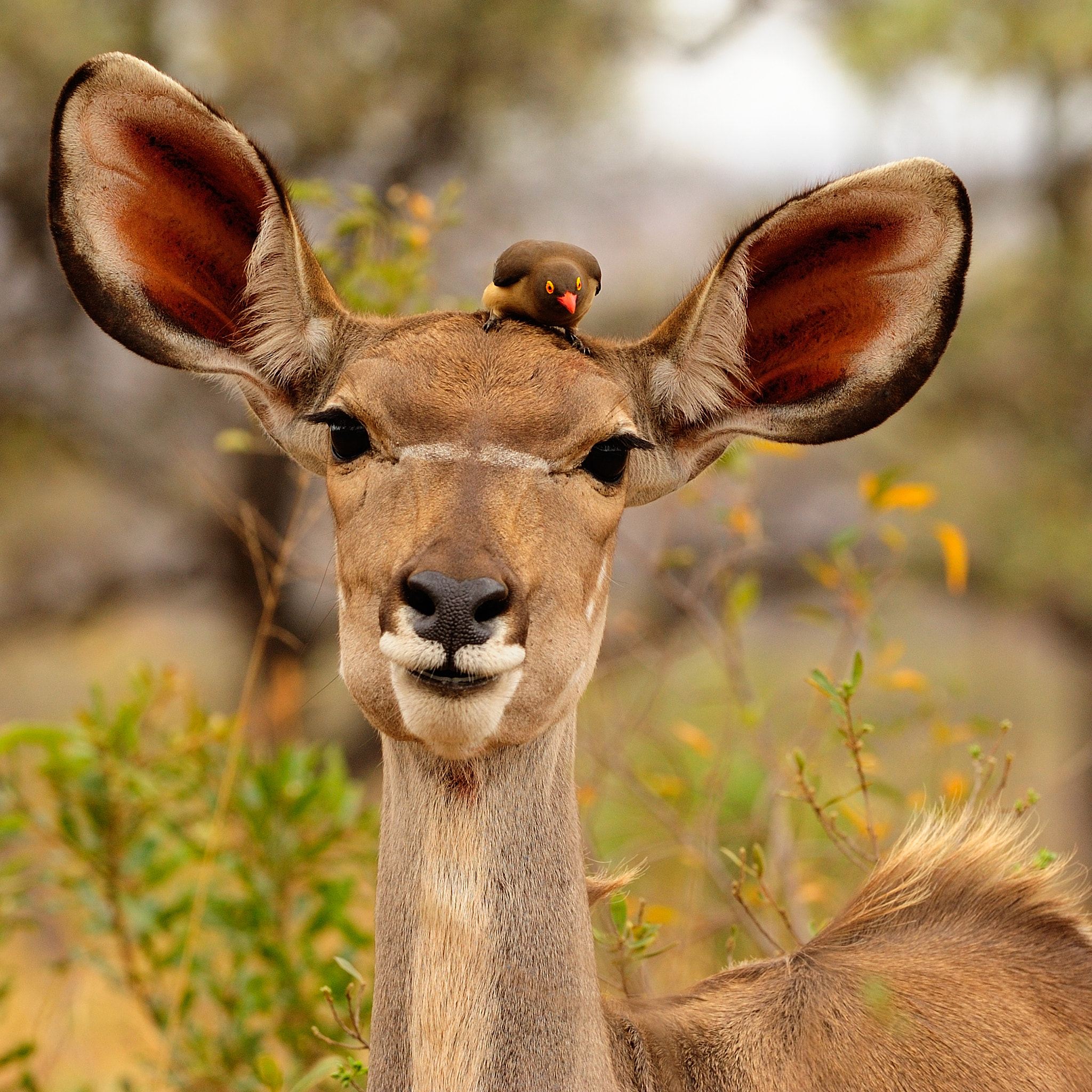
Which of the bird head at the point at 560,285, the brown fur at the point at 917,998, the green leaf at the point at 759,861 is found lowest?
the brown fur at the point at 917,998

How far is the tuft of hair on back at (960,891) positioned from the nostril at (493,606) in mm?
1496

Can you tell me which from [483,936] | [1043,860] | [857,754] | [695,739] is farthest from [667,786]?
[483,936]

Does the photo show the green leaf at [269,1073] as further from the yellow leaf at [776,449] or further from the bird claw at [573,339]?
the yellow leaf at [776,449]

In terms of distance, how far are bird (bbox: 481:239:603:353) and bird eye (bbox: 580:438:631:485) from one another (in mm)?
298

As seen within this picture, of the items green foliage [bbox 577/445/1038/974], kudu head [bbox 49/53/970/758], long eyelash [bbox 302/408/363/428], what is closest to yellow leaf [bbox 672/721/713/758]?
green foliage [bbox 577/445/1038/974]

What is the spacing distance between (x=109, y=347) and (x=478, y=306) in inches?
322

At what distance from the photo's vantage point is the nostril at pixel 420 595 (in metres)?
2.53

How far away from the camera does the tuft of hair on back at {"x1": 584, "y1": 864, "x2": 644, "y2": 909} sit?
3.21 metres

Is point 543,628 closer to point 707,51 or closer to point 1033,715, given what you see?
point 707,51

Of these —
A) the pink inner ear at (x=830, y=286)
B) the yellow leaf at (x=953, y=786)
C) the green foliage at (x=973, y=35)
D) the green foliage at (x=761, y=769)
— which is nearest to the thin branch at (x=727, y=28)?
the green foliage at (x=973, y=35)

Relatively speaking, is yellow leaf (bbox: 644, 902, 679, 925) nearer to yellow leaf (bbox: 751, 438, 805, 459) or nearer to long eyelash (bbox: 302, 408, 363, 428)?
yellow leaf (bbox: 751, 438, 805, 459)

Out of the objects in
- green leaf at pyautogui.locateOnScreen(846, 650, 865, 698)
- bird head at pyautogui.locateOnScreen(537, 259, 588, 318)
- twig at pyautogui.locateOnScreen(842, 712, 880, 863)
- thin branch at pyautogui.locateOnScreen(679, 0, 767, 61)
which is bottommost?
twig at pyautogui.locateOnScreen(842, 712, 880, 863)

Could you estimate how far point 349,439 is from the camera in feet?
10.1

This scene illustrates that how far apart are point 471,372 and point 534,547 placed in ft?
1.56
